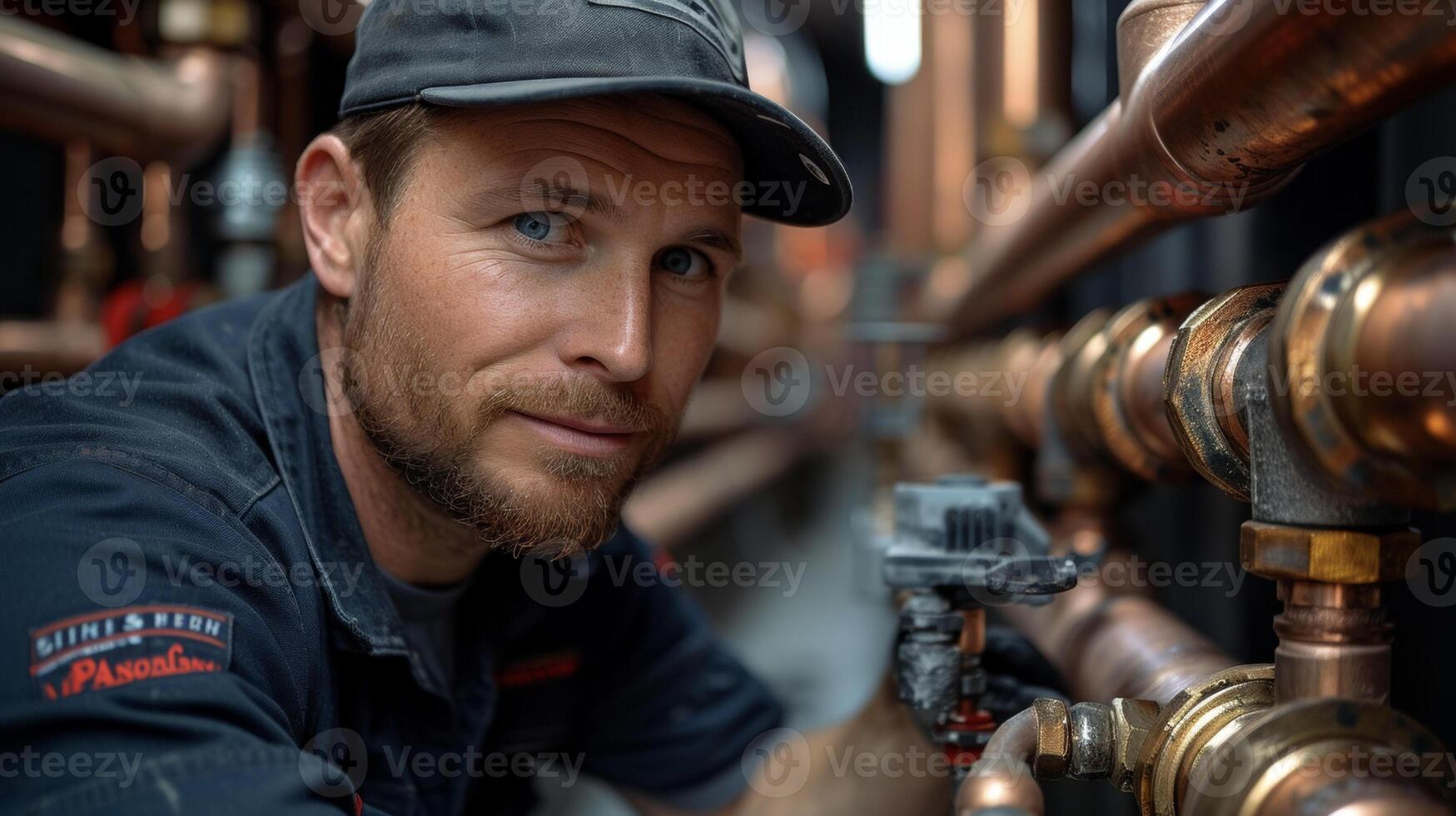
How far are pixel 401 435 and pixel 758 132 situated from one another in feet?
1.07

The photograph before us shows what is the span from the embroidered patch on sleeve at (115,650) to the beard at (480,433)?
242 mm

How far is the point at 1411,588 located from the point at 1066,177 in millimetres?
313

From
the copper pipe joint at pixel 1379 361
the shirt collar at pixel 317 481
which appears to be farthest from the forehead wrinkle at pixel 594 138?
the copper pipe joint at pixel 1379 361

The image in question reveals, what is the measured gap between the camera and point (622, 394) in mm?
741

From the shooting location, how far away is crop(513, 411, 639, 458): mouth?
2.41 ft

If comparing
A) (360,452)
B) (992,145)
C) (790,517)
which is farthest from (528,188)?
(790,517)

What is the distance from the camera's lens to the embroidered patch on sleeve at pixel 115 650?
1.59 feet

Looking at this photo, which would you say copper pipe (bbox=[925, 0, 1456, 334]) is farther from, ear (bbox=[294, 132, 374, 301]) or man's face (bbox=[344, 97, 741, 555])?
ear (bbox=[294, 132, 374, 301])

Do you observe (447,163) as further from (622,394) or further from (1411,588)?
(1411,588)

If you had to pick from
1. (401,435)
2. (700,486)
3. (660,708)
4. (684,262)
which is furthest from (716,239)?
(700,486)

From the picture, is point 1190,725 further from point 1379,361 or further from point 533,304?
point 533,304

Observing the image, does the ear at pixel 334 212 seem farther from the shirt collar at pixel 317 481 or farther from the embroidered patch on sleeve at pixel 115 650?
the embroidered patch on sleeve at pixel 115 650

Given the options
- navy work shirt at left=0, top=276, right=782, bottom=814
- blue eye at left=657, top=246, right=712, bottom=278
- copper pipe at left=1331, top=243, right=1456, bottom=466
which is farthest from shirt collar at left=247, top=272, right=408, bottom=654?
copper pipe at left=1331, top=243, right=1456, bottom=466

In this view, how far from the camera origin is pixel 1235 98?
0.41 m
